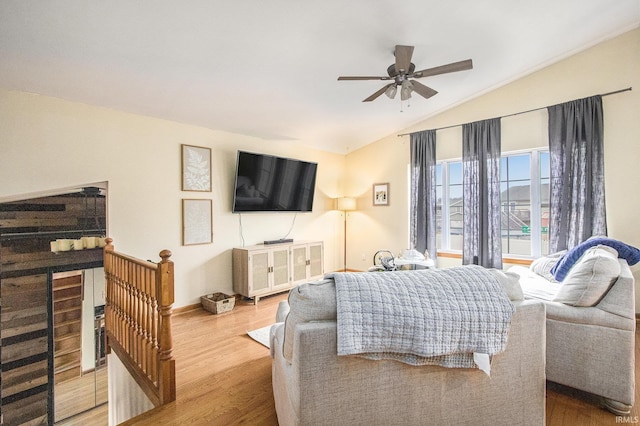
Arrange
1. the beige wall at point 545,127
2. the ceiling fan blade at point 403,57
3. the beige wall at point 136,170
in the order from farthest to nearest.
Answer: the beige wall at point 545,127 < the beige wall at point 136,170 < the ceiling fan blade at point 403,57

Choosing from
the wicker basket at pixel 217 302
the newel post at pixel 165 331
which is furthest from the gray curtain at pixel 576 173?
the newel post at pixel 165 331

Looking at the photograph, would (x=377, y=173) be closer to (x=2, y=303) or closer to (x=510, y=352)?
(x=510, y=352)

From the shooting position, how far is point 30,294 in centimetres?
279

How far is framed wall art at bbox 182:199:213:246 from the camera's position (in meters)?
3.63

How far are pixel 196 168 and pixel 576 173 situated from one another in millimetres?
4684

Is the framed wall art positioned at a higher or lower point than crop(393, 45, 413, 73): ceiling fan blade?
lower

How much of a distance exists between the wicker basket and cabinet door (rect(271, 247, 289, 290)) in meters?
0.66

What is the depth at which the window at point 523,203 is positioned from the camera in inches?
151

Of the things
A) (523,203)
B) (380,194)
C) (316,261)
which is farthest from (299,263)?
(523,203)

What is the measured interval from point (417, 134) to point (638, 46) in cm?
255

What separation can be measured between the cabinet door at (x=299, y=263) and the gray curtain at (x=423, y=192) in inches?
71.6

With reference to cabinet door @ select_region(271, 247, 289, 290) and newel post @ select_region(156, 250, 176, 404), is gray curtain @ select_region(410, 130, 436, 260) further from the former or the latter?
newel post @ select_region(156, 250, 176, 404)

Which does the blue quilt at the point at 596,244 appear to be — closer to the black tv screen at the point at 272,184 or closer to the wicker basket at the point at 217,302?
the black tv screen at the point at 272,184

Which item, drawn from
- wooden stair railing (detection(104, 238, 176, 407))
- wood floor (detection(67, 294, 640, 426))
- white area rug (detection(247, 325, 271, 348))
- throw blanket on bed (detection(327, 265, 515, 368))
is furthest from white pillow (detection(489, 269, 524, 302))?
white area rug (detection(247, 325, 271, 348))
